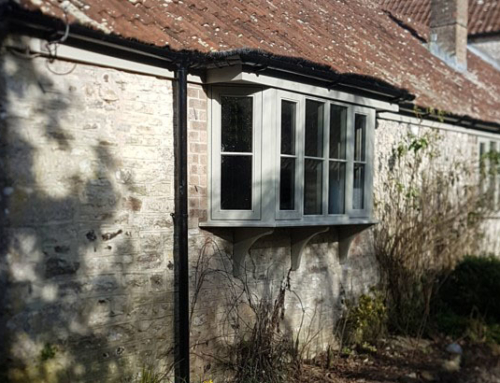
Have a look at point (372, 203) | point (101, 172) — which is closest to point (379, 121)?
point (372, 203)

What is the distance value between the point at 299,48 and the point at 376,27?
517 cm

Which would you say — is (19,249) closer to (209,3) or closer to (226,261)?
(226,261)

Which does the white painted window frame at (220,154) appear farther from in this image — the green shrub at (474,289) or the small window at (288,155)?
the green shrub at (474,289)

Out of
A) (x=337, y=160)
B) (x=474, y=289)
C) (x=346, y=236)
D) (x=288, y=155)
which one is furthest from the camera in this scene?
(x=474, y=289)

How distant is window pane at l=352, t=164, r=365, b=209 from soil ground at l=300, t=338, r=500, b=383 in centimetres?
204

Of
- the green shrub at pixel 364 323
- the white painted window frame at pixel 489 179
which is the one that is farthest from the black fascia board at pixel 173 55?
the white painted window frame at pixel 489 179

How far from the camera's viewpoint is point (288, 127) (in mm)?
6941

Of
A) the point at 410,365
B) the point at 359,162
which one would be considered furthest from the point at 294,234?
the point at 410,365

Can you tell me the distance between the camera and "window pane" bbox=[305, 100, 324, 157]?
7234mm

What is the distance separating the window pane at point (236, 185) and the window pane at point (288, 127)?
19.3 inches

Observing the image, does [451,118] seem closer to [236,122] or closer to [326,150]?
[326,150]

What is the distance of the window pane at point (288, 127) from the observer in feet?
22.6

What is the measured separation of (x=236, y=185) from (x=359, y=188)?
2340 millimetres

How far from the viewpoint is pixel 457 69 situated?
1395 cm
